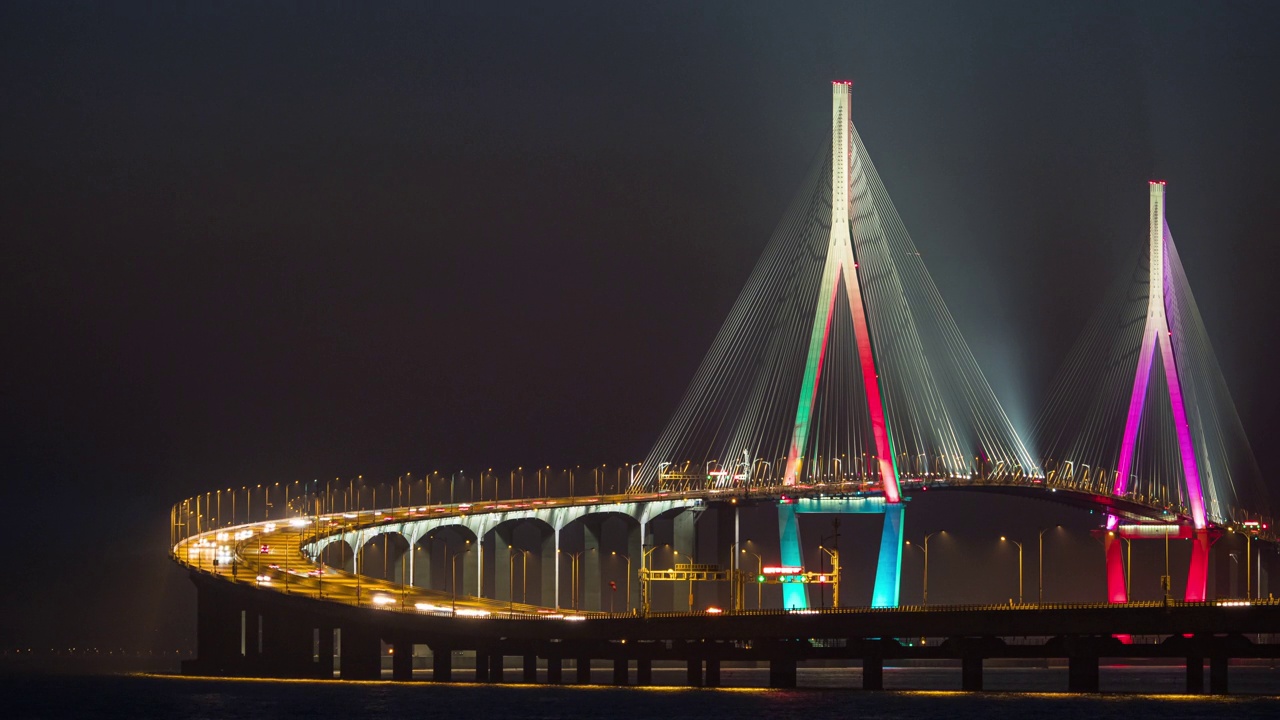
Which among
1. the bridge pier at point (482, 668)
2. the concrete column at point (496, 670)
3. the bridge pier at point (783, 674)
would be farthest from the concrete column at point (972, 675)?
the bridge pier at point (482, 668)

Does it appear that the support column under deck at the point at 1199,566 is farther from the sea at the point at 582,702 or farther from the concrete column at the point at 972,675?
the concrete column at the point at 972,675

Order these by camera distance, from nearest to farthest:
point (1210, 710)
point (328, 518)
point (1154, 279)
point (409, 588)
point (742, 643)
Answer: point (1210, 710)
point (742, 643)
point (409, 588)
point (1154, 279)
point (328, 518)

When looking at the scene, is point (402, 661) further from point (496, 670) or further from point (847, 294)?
point (847, 294)

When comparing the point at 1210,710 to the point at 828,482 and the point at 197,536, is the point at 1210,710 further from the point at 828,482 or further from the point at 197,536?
the point at 197,536

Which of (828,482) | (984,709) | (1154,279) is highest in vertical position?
(1154,279)

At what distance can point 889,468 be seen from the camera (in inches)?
5094

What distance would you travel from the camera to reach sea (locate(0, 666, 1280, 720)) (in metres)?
93.2

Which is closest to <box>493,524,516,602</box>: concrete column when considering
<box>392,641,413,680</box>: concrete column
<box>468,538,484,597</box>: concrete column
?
<box>468,538,484,597</box>: concrete column

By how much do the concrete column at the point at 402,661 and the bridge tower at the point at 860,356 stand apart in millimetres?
24130

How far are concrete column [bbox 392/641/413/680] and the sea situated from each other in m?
1.56

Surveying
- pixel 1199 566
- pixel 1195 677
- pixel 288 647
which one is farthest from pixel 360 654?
pixel 1199 566

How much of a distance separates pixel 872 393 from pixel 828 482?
118 ft

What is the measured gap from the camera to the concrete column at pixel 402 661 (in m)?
130

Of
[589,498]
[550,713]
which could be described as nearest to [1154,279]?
[589,498]
